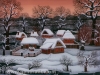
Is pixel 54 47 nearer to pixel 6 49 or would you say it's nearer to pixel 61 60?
pixel 61 60

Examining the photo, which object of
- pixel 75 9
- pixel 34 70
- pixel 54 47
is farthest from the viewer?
pixel 75 9

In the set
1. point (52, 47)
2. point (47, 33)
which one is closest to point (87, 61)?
point (52, 47)

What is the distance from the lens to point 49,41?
21969mm

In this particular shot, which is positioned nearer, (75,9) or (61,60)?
(61,60)

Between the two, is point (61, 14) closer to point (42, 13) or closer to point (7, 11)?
point (42, 13)

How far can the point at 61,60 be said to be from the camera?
1883 centimetres

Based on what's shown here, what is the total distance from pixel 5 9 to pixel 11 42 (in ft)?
12.1

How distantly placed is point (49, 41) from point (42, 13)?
770 centimetres

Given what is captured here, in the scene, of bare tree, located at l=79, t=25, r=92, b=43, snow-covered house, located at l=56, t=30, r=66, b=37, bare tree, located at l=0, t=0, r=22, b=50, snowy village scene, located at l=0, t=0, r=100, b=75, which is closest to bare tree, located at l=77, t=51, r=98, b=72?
snowy village scene, located at l=0, t=0, r=100, b=75

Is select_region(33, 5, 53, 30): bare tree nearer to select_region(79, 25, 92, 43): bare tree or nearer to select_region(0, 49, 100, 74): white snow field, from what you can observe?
select_region(79, 25, 92, 43): bare tree

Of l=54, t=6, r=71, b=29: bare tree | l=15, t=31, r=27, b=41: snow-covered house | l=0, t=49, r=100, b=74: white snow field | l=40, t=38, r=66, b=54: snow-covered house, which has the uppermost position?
l=54, t=6, r=71, b=29: bare tree

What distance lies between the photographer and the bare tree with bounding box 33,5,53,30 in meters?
28.5

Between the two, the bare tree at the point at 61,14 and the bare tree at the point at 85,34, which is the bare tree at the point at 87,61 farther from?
the bare tree at the point at 61,14

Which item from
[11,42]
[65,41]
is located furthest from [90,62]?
[11,42]
